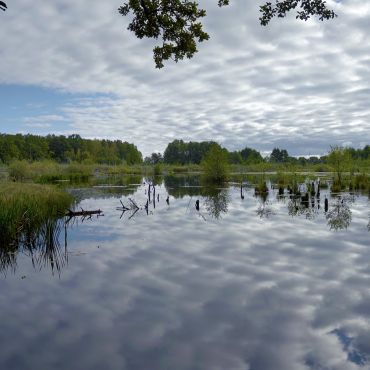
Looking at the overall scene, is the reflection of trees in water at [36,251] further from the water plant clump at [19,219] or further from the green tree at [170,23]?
the green tree at [170,23]

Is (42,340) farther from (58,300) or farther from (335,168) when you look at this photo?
(335,168)

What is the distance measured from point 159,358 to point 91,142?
655 ft

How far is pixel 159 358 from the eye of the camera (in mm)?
7152

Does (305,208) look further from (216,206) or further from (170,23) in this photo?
(170,23)

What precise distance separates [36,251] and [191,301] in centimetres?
790

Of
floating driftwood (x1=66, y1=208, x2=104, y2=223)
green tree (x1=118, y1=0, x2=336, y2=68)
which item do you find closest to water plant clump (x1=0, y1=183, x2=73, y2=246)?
→ floating driftwood (x1=66, y1=208, x2=104, y2=223)

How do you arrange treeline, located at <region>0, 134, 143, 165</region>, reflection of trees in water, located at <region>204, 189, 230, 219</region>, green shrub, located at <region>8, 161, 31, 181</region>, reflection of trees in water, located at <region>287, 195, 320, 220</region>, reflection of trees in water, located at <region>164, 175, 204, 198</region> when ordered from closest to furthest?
reflection of trees in water, located at <region>287, 195, 320, 220</region> < reflection of trees in water, located at <region>204, 189, 230, 219</region> < reflection of trees in water, located at <region>164, 175, 204, 198</region> < green shrub, located at <region>8, 161, 31, 181</region> < treeline, located at <region>0, 134, 143, 165</region>

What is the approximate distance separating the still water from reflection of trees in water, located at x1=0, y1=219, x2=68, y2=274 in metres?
0.10

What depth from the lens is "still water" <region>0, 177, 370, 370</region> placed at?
7.23 m

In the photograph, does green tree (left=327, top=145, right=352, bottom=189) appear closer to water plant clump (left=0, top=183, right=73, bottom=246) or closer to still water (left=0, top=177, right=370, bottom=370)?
still water (left=0, top=177, right=370, bottom=370)

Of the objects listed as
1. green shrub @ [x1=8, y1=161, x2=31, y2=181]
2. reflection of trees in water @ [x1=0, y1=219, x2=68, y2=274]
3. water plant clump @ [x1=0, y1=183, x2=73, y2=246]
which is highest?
green shrub @ [x1=8, y1=161, x2=31, y2=181]

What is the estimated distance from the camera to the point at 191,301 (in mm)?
10055

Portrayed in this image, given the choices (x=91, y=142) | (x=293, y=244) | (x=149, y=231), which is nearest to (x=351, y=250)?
(x=293, y=244)

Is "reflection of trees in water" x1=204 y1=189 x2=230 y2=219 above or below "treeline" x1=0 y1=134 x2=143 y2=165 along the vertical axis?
below
